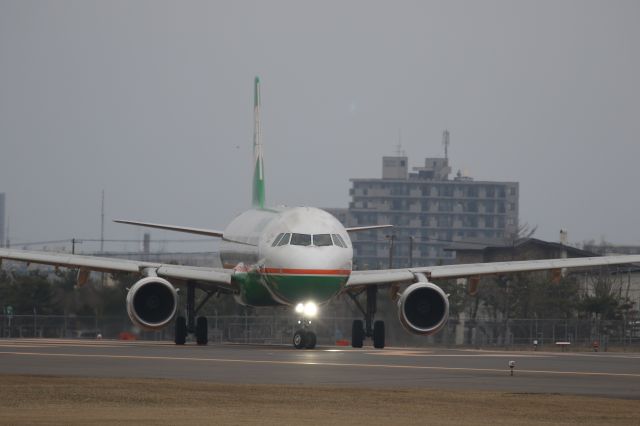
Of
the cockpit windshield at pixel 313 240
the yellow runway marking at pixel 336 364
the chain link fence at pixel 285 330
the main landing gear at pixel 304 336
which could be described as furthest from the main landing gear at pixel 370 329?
the chain link fence at pixel 285 330

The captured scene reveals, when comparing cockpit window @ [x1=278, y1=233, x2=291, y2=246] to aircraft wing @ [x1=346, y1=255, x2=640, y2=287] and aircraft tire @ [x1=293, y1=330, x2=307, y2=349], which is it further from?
aircraft wing @ [x1=346, y1=255, x2=640, y2=287]

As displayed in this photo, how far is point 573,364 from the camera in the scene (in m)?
34.2

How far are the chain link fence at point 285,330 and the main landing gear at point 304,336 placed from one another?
20938mm

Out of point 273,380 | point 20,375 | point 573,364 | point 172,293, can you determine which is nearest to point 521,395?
point 273,380

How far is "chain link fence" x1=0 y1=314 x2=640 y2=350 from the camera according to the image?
64.8 metres

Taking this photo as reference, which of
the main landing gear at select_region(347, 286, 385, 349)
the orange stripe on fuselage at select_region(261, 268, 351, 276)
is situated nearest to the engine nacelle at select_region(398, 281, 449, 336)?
the main landing gear at select_region(347, 286, 385, 349)

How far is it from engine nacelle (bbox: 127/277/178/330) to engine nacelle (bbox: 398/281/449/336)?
6877 mm

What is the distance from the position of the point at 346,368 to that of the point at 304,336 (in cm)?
1181

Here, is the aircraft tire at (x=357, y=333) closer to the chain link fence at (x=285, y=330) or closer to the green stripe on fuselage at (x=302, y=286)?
the green stripe on fuselage at (x=302, y=286)

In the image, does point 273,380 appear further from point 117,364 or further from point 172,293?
point 172,293

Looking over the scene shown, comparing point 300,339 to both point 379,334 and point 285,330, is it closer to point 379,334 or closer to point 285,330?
point 379,334

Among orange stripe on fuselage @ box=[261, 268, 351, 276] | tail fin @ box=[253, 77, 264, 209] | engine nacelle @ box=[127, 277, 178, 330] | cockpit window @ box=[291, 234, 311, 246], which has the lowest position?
engine nacelle @ box=[127, 277, 178, 330]

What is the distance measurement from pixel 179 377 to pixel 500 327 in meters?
56.1

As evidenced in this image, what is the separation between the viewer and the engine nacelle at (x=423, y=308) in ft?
144
